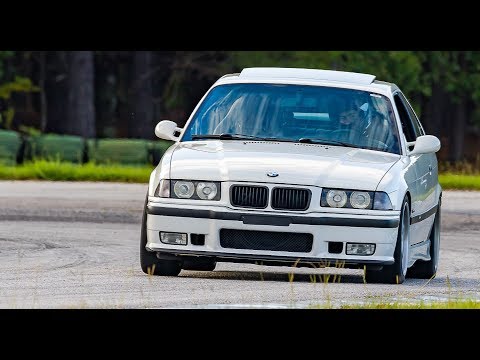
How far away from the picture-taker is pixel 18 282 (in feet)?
39.5

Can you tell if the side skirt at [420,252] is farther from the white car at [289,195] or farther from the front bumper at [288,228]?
the front bumper at [288,228]

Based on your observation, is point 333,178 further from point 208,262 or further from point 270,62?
point 270,62

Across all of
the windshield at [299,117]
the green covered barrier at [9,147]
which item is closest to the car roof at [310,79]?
the windshield at [299,117]

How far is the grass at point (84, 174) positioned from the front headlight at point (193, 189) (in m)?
16.7

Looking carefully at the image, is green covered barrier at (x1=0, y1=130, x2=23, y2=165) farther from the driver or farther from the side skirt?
the driver

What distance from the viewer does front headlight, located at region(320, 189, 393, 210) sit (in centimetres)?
1191

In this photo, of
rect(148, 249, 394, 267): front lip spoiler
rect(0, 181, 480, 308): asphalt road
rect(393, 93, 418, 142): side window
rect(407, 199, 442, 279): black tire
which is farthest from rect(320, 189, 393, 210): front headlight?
rect(407, 199, 442, 279): black tire

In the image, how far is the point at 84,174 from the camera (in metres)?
28.8

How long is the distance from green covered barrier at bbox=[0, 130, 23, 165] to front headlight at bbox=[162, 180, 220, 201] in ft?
63.7
